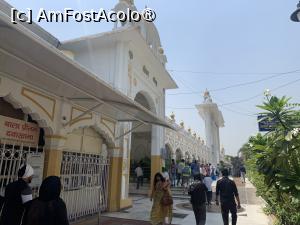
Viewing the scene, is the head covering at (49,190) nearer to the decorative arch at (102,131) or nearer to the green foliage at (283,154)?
the green foliage at (283,154)

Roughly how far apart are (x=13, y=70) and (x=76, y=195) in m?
3.84

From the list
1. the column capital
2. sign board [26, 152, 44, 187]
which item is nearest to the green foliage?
the column capital

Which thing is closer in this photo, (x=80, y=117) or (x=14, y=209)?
(x=14, y=209)

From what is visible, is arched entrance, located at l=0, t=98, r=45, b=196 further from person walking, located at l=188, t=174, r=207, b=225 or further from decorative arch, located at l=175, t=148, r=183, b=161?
decorative arch, located at l=175, t=148, r=183, b=161

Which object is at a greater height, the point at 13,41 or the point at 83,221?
the point at 13,41

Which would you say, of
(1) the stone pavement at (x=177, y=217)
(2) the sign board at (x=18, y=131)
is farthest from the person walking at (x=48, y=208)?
(1) the stone pavement at (x=177, y=217)

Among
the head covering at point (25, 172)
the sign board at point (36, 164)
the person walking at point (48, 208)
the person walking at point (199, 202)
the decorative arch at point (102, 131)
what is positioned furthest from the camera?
the decorative arch at point (102, 131)

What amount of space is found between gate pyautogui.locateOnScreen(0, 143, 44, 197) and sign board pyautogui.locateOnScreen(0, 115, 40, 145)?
146mm

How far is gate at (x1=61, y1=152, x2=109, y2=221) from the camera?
675 centimetres

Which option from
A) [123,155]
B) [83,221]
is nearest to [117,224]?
[83,221]

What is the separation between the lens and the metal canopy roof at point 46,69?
3623mm

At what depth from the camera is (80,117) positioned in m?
6.92

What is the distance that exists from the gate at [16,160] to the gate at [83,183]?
2.56 ft

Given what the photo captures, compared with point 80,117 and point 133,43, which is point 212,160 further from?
point 80,117
